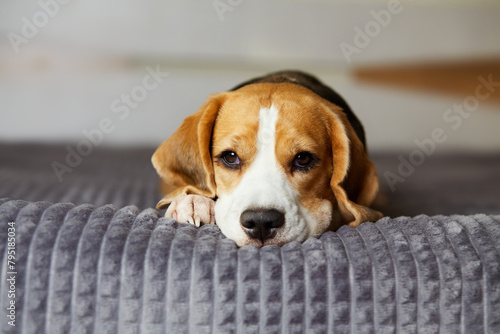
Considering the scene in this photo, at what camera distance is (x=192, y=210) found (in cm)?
197

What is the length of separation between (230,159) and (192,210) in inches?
11.9

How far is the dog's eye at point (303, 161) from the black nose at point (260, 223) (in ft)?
1.18

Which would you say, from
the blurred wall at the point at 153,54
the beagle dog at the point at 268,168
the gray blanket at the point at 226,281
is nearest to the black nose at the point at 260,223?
the beagle dog at the point at 268,168

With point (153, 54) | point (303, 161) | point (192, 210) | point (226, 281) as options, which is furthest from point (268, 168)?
point (153, 54)

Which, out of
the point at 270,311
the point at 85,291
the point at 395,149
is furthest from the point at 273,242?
the point at 395,149

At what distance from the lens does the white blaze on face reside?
1.82 m

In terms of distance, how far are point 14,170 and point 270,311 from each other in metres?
2.57

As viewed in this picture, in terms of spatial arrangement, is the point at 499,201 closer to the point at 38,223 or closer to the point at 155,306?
the point at 155,306

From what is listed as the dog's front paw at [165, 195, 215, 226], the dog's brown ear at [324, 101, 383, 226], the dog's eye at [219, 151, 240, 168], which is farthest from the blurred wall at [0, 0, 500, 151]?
the dog's front paw at [165, 195, 215, 226]

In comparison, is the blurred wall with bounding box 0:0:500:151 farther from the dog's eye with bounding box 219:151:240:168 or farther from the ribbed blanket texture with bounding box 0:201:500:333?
the ribbed blanket texture with bounding box 0:201:500:333

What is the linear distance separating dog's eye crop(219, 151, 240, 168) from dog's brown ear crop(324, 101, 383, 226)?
0.40m

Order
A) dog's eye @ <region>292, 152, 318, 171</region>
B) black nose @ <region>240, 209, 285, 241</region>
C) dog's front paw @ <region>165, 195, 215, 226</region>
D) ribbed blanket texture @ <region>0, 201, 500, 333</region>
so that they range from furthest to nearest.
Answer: dog's eye @ <region>292, 152, 318, 171</region> < dog's front paw @ <region>165, 195, 215, 226</region> < black nose @ <region>240, 209, 285, 241</region> < ribbed blanket texture @ <region>0, 201, 500, 333</region>

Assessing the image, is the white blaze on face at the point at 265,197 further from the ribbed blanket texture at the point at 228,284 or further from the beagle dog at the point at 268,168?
the ribbed blanket texture at the point at 228,284

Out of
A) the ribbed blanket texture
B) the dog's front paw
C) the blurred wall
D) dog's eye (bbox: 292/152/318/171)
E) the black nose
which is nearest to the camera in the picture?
the ribbed blanket texture
